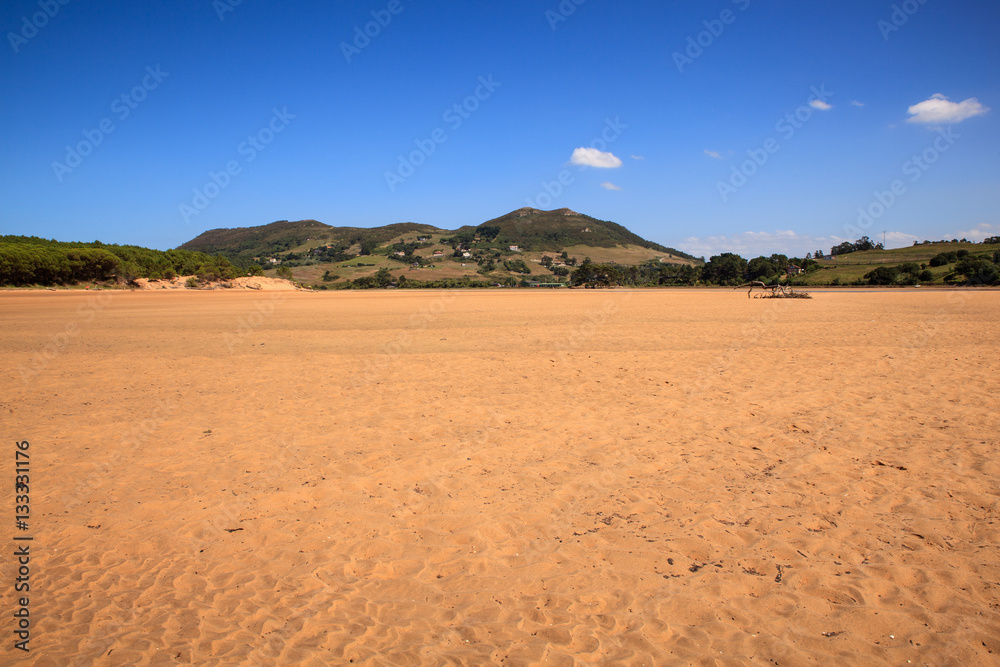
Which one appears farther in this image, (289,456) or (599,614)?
(289,456)

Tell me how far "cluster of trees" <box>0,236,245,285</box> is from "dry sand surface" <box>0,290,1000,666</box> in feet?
159

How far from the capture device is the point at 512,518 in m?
4.53

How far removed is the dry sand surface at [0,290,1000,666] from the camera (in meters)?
3.11

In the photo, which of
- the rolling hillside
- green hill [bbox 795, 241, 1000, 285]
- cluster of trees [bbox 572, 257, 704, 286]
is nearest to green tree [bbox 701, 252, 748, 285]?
cluster of trees [bbox 572, 257, 704, 286]

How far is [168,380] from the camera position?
10094 mm

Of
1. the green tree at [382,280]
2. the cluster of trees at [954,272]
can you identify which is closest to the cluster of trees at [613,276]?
the cluster of trees at [954,272]

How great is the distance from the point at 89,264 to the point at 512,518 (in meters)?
61.0

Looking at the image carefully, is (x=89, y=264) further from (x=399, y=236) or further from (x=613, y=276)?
(x=399, y=236)

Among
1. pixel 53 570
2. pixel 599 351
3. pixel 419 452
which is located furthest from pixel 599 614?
pixel 599 351

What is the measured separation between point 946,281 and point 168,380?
7755 cm

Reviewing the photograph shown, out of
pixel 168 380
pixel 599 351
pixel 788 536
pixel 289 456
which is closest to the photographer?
pixel 788 536

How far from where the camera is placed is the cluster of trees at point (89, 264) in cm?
4422

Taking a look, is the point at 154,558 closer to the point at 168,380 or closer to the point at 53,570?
the point at 53,570

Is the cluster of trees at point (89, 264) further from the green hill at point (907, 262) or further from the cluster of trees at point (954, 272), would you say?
the cluster of trees at point (954, 272)
